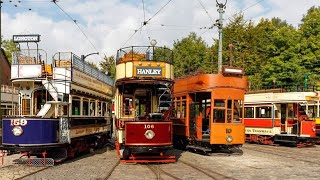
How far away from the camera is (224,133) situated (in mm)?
17609

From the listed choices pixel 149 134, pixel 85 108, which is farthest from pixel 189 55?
pixel 149 134

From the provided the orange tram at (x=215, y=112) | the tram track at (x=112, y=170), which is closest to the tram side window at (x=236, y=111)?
the orange tram at (x=215, y=112)

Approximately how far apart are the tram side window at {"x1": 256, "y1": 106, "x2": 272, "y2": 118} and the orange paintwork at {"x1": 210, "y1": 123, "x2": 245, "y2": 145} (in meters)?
7.51

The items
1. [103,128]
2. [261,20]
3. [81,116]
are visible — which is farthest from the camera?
[261,20]

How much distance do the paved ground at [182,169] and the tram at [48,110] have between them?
2.30 ft

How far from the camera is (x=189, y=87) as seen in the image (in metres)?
19.2

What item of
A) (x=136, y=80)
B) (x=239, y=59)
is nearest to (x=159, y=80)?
(x=136, y=80)

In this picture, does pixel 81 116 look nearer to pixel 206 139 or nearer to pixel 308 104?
pixel 206 139

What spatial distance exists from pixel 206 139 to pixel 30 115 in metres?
7.69

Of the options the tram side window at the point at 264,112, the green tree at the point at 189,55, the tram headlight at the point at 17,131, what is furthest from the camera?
the green tree at the point at 189,55

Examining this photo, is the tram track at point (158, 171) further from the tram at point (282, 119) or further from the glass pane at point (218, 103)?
the tram at point (282, 119)

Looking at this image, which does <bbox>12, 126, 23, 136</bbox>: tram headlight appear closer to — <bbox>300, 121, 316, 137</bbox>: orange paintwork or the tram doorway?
<bbox>300, 121, 316, 137</bbox>: orange paintwork

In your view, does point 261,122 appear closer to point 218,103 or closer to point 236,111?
point 236,111

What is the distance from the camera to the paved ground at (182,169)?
12047 millimetres
